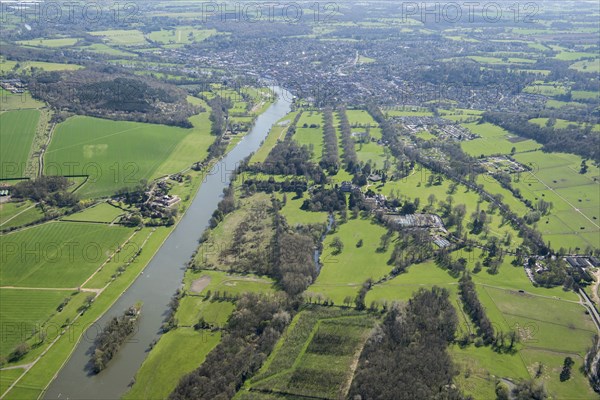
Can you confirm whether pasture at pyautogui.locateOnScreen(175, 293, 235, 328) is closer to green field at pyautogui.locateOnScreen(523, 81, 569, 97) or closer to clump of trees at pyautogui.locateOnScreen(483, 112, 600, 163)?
clump of trees at pyautogui.locateOnScreen(483, 112, 600, 163)

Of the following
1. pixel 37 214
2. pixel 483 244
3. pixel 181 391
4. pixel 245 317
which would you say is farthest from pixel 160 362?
pixel 483 244

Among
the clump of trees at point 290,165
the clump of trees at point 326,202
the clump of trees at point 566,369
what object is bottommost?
the clump of trees at point 566,369

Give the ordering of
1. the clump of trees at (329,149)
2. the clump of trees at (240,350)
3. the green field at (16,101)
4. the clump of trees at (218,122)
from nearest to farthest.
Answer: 1. the clump of trees at (240,350)
2. the clump of trees at (329,149)
3. the clump of trees at (218,122)
4. the green field at (16,101)

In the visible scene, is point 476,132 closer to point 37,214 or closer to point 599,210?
point 599,210

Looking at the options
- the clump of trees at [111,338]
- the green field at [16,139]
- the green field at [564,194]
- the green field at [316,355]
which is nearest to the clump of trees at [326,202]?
the green field at [316,355]

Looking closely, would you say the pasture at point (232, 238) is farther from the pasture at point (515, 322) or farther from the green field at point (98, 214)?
the pasture at point (515, 322)

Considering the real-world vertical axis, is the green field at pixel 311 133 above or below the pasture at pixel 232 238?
above

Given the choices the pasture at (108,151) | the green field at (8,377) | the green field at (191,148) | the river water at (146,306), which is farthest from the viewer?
the green field at (191,148)
